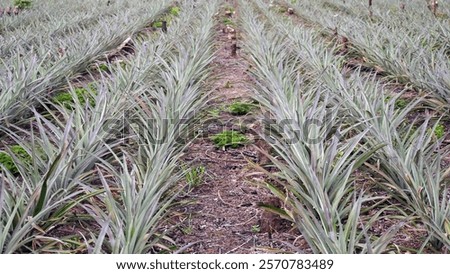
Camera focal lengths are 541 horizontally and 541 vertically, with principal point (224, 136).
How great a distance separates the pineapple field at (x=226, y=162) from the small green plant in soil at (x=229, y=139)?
0.01 metres

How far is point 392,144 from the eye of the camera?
2426 mm

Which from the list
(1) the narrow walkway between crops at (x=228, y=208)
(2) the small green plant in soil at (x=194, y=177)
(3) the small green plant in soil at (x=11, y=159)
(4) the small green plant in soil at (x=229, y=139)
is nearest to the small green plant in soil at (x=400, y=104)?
(1) the narrow walkway between crops at (x=228, y=208)

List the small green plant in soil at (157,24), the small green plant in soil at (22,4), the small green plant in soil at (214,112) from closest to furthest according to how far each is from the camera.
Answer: the small green plant in soil at (214,112)
the small green plant in soil at (157,24)
the small green plant in soil at (22,4)

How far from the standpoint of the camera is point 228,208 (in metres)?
2.34

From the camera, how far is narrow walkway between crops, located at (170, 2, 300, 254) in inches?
80.1

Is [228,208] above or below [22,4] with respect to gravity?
above

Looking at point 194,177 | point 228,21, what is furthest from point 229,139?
point 228,21

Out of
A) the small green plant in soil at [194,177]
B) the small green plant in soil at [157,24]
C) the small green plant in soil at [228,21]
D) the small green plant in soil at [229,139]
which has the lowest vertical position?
the small green plant in soil at [157,24]

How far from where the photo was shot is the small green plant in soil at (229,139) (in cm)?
302

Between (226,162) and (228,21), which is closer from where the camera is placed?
(226,162)

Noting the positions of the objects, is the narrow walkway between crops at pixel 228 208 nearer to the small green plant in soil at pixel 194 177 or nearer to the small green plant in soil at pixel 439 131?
the small green plant in soil at pixel 194 177

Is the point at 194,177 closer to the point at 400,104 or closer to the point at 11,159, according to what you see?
the point at 11,159

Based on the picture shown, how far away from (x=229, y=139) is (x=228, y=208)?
2.60ft
